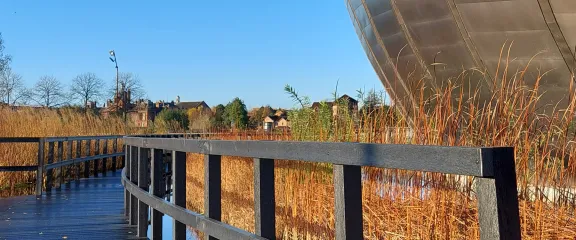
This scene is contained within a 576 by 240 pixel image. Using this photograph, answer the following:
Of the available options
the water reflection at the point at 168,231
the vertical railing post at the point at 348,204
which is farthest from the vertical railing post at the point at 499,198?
the water reflection at the point at 168,231

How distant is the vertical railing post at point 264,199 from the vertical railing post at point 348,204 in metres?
0.53

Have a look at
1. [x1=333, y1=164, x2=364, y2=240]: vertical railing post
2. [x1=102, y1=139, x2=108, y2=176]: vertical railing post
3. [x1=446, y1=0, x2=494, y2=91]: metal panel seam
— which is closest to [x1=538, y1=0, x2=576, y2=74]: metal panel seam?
[x1=446, y1=0, x2=494, y2=91]: metal panel seam

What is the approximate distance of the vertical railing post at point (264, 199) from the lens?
2.09 m

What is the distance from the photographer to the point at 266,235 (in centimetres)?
207

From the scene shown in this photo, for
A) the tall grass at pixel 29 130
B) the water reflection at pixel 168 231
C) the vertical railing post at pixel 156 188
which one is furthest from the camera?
the tall grass at pixel 29 130

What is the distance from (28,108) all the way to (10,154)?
3627mm

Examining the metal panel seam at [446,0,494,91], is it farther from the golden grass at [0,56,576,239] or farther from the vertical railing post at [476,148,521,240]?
the vertical railing post at [476,148,521,240]

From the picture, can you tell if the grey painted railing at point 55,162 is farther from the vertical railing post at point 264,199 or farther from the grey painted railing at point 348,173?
the vertical railing post at point 264,199

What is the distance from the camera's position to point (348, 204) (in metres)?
1.58

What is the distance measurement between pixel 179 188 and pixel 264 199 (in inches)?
51.8

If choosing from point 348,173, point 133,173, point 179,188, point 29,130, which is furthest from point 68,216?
point 29,130

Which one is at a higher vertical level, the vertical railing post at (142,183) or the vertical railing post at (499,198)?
the vertical railing post at (499,198)

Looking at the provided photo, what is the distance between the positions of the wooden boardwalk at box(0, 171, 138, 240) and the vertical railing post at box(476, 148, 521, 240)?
4.11 m

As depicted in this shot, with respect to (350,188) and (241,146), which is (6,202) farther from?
(350,188)
